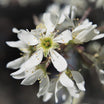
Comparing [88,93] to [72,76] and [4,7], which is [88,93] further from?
[4,7]

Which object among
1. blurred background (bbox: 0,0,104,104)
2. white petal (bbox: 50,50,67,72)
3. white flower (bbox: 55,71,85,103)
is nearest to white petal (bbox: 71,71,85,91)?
white flower (bbox: 55,71,85,103)

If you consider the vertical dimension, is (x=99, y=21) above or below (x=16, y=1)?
below

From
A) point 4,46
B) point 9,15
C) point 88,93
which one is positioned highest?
point 9,15

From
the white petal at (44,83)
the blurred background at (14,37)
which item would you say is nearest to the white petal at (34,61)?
the white petal at (44,83)

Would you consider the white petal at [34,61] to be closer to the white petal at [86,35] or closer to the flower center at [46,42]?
the flower center at [46,42]

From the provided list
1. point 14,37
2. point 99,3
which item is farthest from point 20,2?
point 99,3

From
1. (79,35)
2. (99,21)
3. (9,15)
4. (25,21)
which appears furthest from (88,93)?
(9,15)
